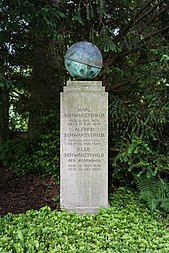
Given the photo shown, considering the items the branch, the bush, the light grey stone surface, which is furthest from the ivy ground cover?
the branch

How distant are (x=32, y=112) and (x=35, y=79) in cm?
88

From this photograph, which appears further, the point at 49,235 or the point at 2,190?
the point at 2,190

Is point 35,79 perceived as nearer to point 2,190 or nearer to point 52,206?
point 2,190

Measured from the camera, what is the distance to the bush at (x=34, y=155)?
19.3ft

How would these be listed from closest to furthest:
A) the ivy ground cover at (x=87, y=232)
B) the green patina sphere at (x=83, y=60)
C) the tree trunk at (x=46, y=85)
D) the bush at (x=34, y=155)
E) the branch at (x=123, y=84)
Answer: the ivy ground cover at (x=87, y=232) < the green patina sphere at (x=83, y=60) < the branch at (x=123, y=84) < the bush at (x=34, y=155) < the tree trunk at (x=46, y=85)

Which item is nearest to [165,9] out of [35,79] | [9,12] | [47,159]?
[9,12]

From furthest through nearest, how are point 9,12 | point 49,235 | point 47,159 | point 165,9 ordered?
1. point 47,159
2. point 165,9
3. point 9,12
4. point 49,235

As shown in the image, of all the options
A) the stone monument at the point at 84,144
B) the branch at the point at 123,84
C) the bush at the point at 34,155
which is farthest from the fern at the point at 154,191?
the bush at the point at 34,155

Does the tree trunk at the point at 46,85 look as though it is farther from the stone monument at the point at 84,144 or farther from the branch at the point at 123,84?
the stone monument at the point at 84,144

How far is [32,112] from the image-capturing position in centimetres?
644

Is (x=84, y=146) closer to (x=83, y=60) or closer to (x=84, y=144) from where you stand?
(x=84, y=144)

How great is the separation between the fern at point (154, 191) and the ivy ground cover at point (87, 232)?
147 millimetres

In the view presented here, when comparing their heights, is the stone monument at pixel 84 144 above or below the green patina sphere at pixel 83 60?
below

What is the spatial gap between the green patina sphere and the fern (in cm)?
192
